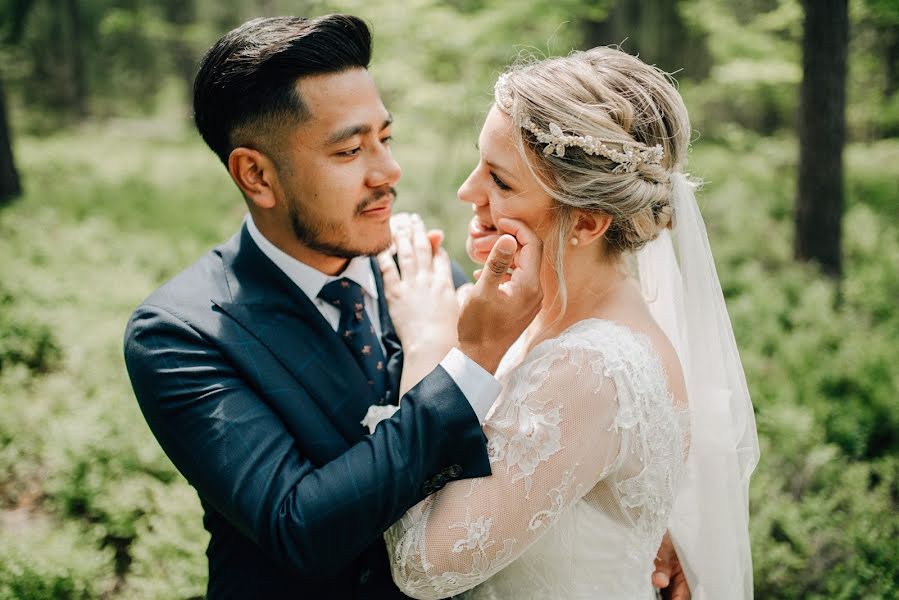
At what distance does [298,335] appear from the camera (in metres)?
2.08

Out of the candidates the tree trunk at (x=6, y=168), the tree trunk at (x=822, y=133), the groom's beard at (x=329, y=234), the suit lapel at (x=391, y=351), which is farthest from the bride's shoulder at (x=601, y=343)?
the tree trunk at (x=6, y=168)

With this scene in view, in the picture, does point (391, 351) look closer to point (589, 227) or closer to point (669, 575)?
point (589, 227)

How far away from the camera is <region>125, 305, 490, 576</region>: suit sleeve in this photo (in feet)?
5.56

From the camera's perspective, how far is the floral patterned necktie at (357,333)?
86.3 inches

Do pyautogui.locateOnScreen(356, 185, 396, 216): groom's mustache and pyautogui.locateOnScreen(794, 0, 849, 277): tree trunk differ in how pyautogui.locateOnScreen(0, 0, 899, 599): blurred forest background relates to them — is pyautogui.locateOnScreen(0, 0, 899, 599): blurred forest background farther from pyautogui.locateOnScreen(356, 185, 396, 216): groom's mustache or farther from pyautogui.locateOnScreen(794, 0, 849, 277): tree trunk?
pyautogui.locateOnScreen(356, 185, 396, 216): groom's mustache

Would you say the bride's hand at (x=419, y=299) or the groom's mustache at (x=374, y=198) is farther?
the groom's mustache at (x=374, y=198)

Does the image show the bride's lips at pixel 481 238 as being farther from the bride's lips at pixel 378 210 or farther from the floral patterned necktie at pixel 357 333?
the floral patterned necktie at pixel 357 333

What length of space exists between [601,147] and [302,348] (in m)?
1.13

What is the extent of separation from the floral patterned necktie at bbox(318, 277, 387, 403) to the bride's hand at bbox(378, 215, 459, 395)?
107mm

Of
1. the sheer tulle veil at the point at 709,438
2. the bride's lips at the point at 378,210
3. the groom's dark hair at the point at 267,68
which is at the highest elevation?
the groom's dark hair at the point at 267,68

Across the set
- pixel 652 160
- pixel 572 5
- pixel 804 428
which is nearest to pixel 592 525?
pixel 652 160

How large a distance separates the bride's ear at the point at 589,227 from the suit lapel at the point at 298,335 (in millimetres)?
857

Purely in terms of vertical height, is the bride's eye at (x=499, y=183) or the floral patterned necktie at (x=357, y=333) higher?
the bride's eye at (x=499, y=183)

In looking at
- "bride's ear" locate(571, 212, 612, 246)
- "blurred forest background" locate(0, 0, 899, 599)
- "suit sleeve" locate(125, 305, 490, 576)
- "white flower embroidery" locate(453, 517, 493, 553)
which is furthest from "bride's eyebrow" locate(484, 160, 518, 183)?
"white flower embroidery" locate(453, 517, 493, 553)
